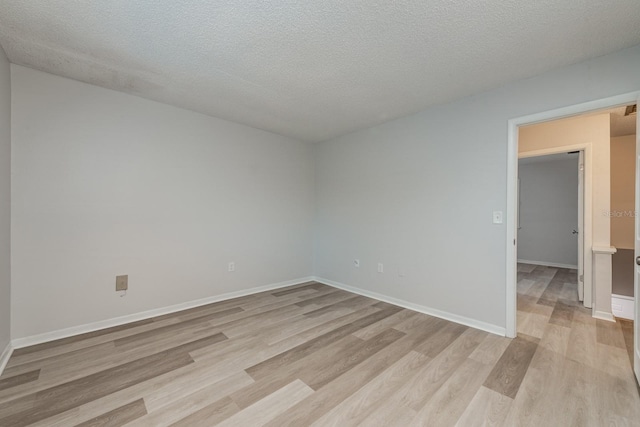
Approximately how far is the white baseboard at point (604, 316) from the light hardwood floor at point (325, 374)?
85 millimetres

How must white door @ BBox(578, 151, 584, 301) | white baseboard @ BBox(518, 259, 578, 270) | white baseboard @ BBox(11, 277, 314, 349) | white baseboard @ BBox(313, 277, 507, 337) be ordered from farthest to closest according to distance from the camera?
white baseboard @ BBox(518, 259, 578, 270)
white door @ BBox(578, 151, 584, 301)
white baseboard @ BBox(313, 277, 507, 337)
white baseboard @ BBox(11, 277, 314, 349)

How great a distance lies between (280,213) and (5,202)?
2.78 metres

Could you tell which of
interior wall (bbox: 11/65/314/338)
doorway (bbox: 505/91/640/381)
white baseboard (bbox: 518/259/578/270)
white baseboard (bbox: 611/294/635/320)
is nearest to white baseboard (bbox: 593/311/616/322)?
doorway (bbox: 505/91/640/381)

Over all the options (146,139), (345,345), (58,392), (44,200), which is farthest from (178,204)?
(345,345)

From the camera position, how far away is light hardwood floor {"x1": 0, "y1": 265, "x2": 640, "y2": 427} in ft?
4.94

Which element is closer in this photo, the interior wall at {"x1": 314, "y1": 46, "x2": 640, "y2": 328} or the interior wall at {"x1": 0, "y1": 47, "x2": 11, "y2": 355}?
the interior wall at {"x1": 0, "y1": 47, "x2": 11, "y2": 355}

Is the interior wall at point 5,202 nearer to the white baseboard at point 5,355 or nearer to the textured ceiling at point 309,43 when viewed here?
the white baseboard at point 5,355

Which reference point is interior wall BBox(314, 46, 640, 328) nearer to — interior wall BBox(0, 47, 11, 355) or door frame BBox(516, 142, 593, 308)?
door frame BBox(516, 142, 593, 308)

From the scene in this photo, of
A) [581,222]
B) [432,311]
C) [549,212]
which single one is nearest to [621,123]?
[581,222]

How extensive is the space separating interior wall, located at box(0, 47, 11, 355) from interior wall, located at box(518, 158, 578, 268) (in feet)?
28.0

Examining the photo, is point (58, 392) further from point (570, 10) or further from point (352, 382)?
point (570, 10)

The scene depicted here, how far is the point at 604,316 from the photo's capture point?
2893mm

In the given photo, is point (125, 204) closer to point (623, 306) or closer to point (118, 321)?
point (118, 321)

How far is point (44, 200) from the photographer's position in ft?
7.64
